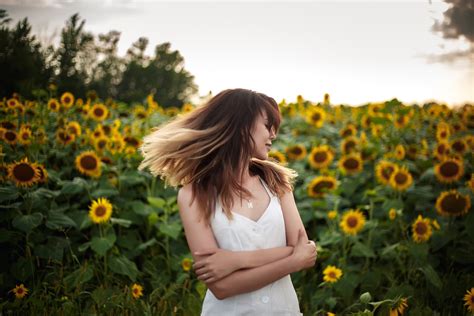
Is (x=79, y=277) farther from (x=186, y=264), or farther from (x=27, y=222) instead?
(x=186, y=264)

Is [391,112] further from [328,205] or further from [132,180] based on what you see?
[132,180]

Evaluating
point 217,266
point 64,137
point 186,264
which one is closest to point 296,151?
point 186,264

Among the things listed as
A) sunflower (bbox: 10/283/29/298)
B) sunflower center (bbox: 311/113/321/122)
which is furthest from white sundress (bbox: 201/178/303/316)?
sunflower center (bbox: 311/113/321/122)

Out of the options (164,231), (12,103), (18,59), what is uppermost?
(18,59)

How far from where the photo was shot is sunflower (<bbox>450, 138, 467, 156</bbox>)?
185 inches

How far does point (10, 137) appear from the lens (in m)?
4.20

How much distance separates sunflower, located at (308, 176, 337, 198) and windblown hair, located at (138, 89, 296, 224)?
7.02 feet

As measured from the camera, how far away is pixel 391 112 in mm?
5910

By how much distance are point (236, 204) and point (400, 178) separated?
2.44m

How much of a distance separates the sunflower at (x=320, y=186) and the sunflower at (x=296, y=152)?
0.87 metres

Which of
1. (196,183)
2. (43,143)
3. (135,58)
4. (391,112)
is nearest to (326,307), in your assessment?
(196,183)

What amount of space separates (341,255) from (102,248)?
1832 millimetres

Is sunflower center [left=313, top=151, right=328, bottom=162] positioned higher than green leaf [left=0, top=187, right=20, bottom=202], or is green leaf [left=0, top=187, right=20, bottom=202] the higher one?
sunflower center [left=313, top=151, right=328, bottom=162]

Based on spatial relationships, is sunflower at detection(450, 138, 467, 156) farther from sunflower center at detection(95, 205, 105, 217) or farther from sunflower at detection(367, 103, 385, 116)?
sunflower center at detection(95, 205, 105, 217)
